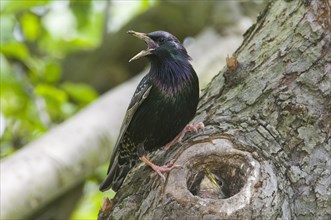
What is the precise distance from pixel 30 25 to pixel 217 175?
2.95 meters

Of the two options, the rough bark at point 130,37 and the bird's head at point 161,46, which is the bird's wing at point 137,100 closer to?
the bird's head at point 161,46

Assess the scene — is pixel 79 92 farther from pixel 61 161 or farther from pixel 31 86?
pixel 61 161

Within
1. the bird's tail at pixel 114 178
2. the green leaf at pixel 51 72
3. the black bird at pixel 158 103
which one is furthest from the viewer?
the green leaf at pixel 51 72

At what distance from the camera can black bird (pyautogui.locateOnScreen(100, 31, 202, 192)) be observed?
3.28m

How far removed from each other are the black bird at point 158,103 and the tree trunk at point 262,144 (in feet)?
0.36

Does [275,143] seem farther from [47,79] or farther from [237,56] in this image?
[47,79]

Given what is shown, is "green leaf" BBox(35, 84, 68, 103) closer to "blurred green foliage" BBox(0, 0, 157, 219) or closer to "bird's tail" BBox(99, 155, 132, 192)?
"blurred green foliage" BBox(0, 0, 157, 219)

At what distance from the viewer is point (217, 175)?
278 centimetres

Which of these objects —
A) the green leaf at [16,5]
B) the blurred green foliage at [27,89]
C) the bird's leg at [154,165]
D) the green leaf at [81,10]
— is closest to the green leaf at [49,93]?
the blurred green foliage at [27,89]

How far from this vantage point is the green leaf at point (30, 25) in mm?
5099

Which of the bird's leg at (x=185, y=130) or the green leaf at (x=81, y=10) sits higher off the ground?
the green leaf at (x=81, y=10)

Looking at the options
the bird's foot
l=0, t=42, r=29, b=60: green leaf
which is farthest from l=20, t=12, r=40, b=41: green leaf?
the bird's foot

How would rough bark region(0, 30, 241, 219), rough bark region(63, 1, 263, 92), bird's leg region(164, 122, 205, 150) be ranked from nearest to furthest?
bird's leg region(164, 122, 205, 150) < rough bark region(0, 30, 241, 219) < rough bark region(63, 1, 263, 92)

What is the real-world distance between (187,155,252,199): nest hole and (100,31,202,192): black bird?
48 centimetres
